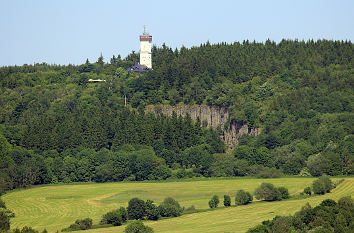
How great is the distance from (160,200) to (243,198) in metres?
14.6

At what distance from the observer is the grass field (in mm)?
106188

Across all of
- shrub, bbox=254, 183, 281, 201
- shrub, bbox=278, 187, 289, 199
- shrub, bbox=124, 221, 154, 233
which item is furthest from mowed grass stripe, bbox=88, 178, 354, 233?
shrub, bbox=124, 221, 154, 233

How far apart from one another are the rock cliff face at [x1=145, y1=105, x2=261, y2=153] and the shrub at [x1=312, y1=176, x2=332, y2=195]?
47.9m

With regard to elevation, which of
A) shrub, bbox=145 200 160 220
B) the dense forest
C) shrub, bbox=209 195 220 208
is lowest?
shrub, bbox=145 200 160 220

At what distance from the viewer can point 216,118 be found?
→ 606 feet

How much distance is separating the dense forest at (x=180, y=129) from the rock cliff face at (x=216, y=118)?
5.20ft

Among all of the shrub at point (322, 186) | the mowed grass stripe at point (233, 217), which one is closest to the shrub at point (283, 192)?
the mowed grass stripe at point (233, 217)

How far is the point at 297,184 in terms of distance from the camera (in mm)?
131625

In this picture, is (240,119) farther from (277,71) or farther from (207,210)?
(207,210)

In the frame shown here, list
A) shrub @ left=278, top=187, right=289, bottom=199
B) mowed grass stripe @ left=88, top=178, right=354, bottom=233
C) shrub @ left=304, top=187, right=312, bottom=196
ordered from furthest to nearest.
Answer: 1. shrub @ left=304, top=187, right=312, bottom=196
2. shrub @ left=278, top=187, right=289, bottom=199
3. mowed grass stripe @ left=88, top=178, right=354, bottom=233

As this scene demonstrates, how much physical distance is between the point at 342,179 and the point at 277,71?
7144 cm

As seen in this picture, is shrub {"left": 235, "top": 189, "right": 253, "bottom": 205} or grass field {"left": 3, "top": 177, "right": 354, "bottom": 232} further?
shrub {"left": 235, "top": 189, "right": 253, "bottom": 205}

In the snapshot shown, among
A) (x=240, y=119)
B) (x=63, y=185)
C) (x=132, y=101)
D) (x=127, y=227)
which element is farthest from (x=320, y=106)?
(x=127, y=227)

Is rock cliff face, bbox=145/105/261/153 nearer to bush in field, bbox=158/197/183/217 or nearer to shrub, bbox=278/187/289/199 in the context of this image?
shrub, bbox=278/187/289/199
